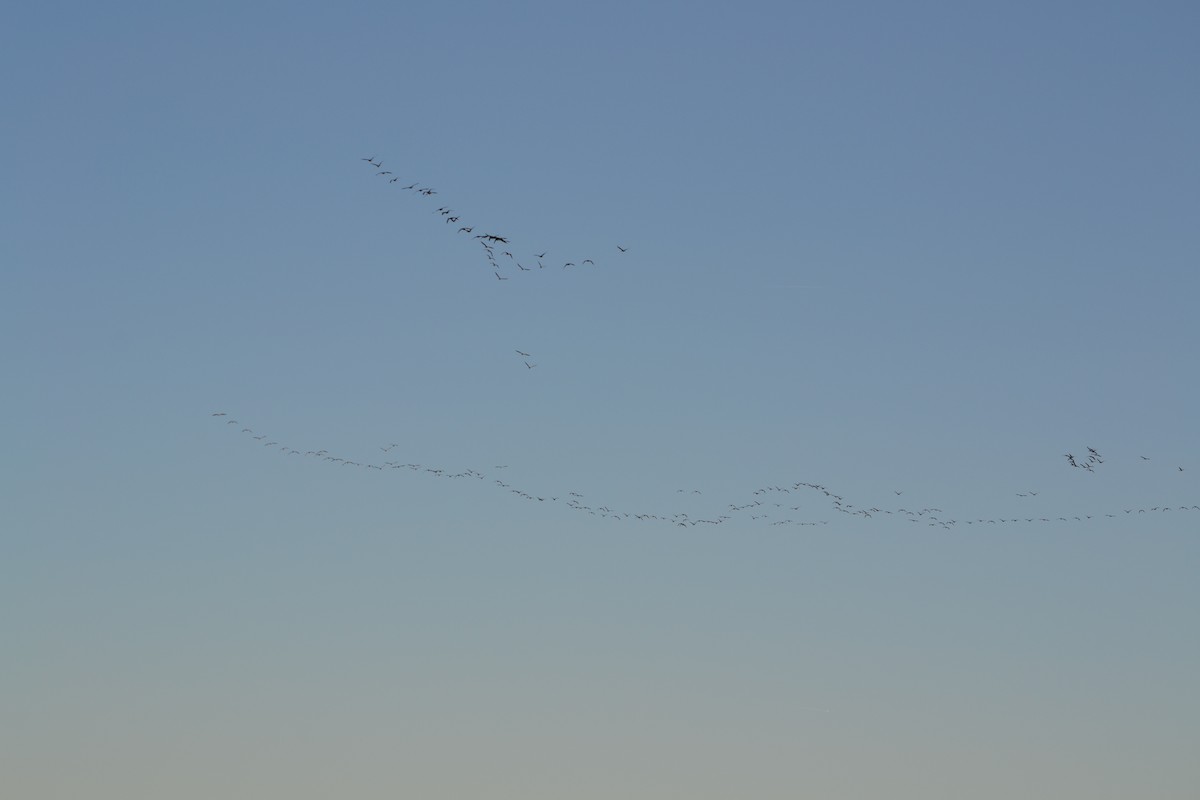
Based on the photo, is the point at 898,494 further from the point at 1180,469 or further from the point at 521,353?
the point at 521,353

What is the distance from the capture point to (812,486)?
289 feet

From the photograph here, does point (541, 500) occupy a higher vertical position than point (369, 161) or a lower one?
lower

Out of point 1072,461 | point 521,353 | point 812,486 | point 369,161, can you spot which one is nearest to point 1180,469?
point 1072,461

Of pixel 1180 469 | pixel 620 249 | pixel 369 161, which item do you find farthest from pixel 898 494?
pixel 369 161

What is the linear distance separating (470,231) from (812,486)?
50.4 meters

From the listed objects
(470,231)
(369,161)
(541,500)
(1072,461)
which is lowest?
(541,500)

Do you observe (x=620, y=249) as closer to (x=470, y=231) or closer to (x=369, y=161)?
(x=470, y=231)

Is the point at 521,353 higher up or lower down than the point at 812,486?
higher up

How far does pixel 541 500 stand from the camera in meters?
80.3

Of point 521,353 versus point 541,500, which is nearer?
point 521,353

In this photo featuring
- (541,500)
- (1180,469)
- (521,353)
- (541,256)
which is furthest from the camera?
(1180,469)

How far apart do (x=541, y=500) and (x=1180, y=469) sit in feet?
250

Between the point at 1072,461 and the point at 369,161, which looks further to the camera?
the point at 1072,461

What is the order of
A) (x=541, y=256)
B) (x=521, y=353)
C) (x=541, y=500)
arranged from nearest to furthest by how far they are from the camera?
(x=541, y=256) → (x=521, y=353) → (x=541, y=500)
